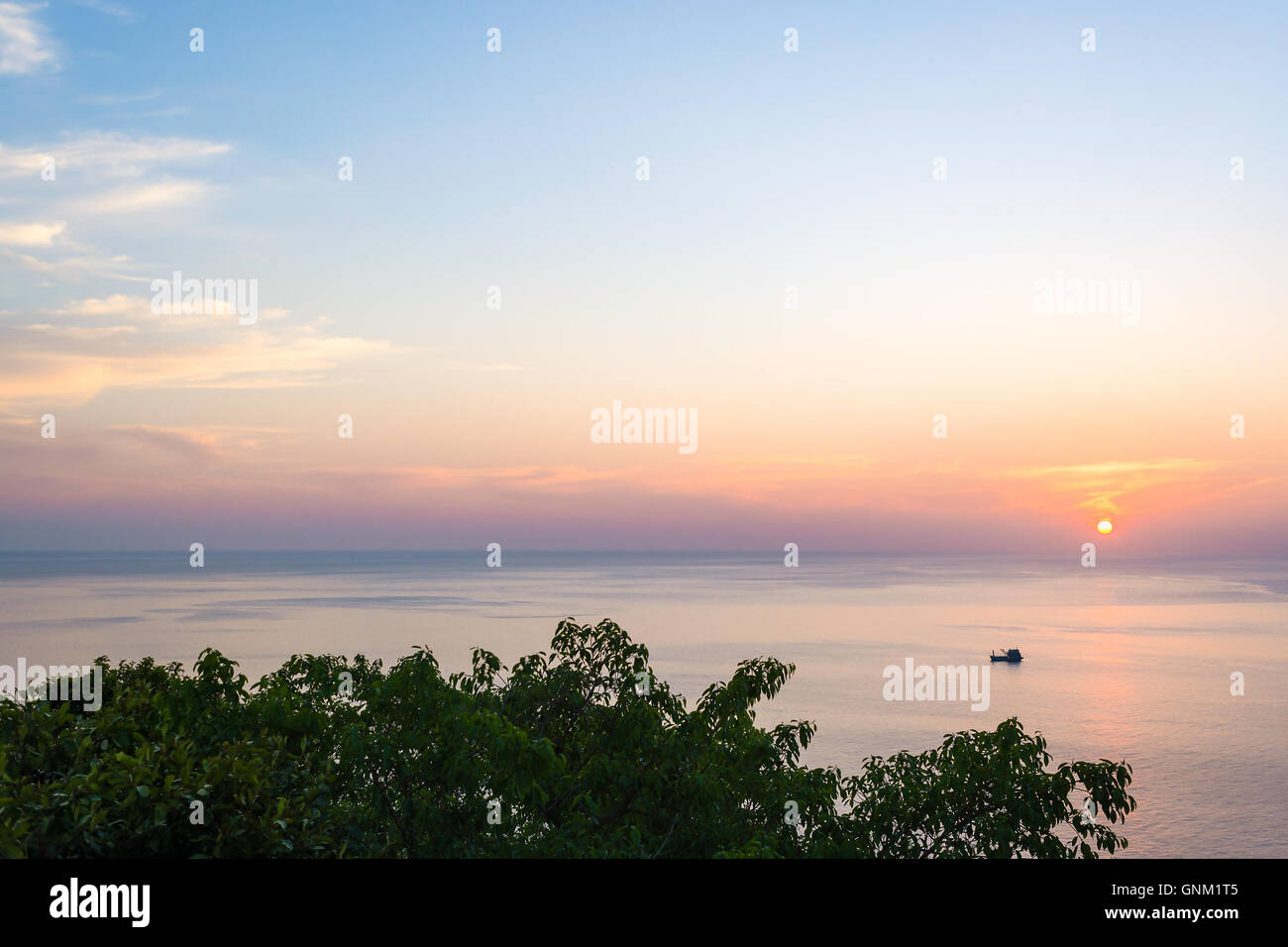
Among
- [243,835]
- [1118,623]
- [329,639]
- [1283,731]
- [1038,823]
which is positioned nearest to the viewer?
[243,835]

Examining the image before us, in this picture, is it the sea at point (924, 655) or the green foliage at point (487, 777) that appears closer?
the green foliage at point (487, 777)

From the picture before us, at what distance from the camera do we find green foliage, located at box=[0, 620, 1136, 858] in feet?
26.6

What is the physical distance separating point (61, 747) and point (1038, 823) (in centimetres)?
1364

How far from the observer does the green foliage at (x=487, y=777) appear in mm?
8102

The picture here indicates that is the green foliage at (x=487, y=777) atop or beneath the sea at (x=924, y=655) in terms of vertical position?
atop

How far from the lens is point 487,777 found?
1245 centimetres

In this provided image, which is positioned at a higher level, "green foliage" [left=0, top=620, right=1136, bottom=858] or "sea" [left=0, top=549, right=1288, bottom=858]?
"green foliage" [left=0, top=620, right=1136, bottom=858]

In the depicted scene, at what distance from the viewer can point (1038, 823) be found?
15336 millimetres

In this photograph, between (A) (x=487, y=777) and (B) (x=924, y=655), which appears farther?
(B) (x=924, y=655)

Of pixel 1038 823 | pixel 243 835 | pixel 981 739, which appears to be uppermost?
pixel 243 835

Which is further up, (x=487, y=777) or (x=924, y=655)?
(x=487, y=777)

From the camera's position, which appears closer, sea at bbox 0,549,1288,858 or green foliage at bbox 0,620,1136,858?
green foliage at bbox 0,620,1136,858
